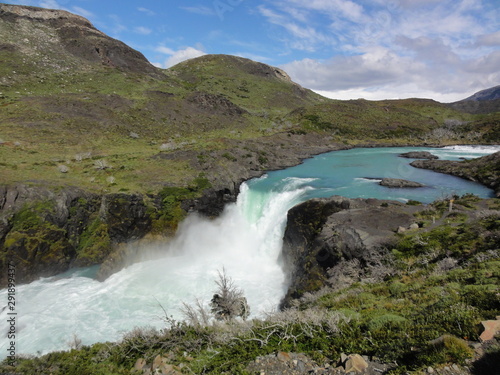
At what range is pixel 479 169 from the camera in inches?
1484

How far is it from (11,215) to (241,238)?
19.7 metres

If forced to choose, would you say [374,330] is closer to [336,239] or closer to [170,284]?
[336,239]

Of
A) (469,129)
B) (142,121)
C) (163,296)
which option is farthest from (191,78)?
(163,296)

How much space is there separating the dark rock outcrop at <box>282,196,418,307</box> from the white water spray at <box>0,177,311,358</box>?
2535mm

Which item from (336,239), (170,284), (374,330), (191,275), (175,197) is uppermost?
(175,197)

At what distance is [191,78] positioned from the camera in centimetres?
11619

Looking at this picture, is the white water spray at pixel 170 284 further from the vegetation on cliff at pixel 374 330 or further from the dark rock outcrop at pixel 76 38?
the dark rock outcrop at pixel 76 38

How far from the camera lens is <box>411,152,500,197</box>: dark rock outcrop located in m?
33.6

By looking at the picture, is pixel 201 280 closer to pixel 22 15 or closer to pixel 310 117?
pixel 310 117

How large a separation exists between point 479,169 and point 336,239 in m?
34.3

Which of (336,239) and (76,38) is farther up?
(76,38)

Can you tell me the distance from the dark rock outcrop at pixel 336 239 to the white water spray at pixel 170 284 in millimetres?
2535

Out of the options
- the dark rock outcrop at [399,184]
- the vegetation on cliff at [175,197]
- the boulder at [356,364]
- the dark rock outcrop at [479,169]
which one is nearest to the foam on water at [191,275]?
the dark rock outcrop at [399,184]

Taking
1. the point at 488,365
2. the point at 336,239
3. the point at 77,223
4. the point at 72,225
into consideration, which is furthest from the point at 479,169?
the point at 72,225
